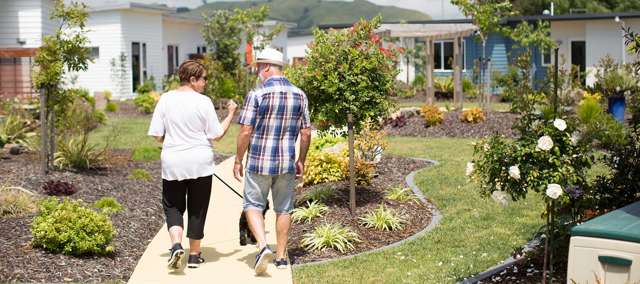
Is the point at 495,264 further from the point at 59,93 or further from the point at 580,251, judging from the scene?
the point at 59,93

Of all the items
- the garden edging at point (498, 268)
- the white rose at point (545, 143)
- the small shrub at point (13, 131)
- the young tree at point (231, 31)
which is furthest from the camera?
the young tree at point (231, 31)

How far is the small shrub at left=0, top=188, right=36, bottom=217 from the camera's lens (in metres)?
9.49

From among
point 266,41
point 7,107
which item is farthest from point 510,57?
point 7,107

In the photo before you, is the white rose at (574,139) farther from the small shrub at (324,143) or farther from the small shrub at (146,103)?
the small shrub at (146,103)

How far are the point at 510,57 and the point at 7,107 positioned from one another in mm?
22054

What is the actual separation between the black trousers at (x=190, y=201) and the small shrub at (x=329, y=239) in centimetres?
120

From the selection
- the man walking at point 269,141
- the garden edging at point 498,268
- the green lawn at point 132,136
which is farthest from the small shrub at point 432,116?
the man walking at point 269,141

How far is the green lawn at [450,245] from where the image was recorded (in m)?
7.50

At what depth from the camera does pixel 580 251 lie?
18.7 ft

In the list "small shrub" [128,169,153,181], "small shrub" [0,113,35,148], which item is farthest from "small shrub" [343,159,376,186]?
"small shrub" [0,113,35,148]

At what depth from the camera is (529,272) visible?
23.3 ft

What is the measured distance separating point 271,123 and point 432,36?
2128 cm

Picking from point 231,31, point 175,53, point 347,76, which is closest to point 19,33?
point 231,31

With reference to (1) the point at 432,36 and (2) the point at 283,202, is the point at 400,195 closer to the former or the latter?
A: (2) the point at 283,202
